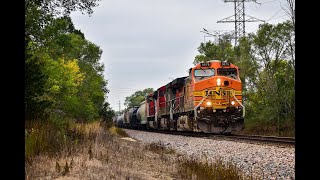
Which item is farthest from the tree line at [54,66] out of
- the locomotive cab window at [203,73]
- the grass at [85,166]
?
the locomotive cab window at [203,73]

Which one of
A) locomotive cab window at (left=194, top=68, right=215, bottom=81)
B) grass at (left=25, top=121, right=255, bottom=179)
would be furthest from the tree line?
locomotive cab window at (left=194, top=68, right=215, bottom=81)

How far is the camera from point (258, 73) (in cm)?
3316

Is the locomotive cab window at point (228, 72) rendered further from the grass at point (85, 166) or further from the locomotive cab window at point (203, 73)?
the grass at point (85, 166)

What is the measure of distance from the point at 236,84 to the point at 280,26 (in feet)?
44.1

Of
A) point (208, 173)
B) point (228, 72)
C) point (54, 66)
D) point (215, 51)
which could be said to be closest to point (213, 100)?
point (228, 72)

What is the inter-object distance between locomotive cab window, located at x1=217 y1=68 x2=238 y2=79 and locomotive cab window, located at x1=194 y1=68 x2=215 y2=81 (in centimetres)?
35

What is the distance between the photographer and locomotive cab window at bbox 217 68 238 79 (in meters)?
20.0

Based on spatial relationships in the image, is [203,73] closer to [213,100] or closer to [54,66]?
[213,100]

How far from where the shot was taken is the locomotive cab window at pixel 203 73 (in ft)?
65.2

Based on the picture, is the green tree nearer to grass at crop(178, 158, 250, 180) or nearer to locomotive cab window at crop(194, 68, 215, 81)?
locomotive cab window at crop(194, 68, 215, 81)

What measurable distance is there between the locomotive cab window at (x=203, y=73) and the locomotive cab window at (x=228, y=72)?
1.15ft

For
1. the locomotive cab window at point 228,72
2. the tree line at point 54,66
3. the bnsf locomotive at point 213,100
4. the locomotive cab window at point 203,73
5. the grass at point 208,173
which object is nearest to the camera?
the grass at point 208,173
